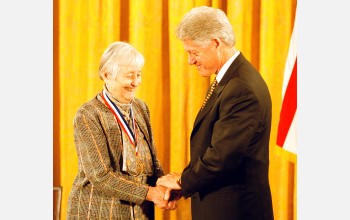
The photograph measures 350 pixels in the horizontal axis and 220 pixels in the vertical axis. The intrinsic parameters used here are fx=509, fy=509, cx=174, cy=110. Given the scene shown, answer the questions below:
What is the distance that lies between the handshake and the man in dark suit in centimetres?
16

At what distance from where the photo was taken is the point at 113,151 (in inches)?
92.3

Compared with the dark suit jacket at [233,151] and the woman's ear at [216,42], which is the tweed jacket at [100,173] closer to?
the dark suit jacket at [233,151]

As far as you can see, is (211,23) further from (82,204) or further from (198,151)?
(82,204)

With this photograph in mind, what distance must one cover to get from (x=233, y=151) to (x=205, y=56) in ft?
1.41

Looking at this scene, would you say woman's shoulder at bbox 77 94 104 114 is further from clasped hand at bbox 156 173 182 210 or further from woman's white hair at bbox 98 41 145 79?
clasped hand at bbox 156 173 182 210

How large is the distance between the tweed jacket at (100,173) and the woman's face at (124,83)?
79 mm

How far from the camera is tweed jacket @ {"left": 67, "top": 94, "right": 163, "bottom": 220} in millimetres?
2297


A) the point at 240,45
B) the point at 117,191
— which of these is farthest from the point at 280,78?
the point at 117,191

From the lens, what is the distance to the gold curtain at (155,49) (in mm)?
2848

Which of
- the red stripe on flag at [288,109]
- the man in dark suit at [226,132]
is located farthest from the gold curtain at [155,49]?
the man in dark suit at [226,132]

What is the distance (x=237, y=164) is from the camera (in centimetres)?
211

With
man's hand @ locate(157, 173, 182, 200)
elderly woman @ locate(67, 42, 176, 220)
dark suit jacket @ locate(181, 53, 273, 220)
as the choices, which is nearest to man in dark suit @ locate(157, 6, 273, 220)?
dark suit jacket @ locate(181, 53, 273, 220)

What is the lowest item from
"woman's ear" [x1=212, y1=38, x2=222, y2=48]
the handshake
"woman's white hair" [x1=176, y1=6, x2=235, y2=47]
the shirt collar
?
the handshake

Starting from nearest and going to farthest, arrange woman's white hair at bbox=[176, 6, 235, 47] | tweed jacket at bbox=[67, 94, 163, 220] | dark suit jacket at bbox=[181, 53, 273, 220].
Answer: dark suit jacket at bbox=[181, 53, 273, 220] → woman's white hair at bbox=[176, 6, 235, 47] → tweed jacket at bbox=[67, 94, 163, 220]
